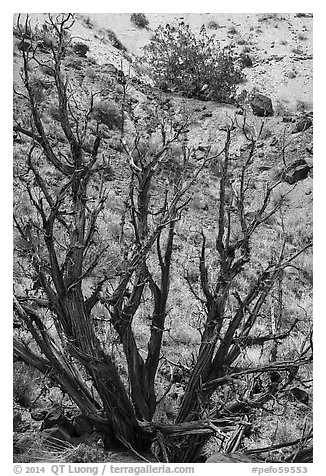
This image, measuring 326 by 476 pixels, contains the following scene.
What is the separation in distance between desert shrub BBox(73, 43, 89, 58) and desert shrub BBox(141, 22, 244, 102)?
3.06m

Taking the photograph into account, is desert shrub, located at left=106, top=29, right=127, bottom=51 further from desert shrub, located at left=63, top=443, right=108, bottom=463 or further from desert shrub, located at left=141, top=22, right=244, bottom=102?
desert shrub, located at left=63, top=443, right=108, bottom=463

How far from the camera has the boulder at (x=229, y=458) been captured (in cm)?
431

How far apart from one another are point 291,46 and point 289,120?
73.5 inches

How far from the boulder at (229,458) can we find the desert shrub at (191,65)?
8.30 metres

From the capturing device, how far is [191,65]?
14852 millimetres

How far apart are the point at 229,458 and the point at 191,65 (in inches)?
469

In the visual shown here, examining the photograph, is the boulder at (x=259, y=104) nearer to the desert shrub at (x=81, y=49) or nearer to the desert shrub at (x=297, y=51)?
the desert shrub at (x=297, y=51)

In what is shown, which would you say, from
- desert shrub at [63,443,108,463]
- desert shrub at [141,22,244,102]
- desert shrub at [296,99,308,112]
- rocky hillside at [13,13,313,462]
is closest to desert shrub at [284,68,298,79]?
rocky hillside at [13,13,313,462]

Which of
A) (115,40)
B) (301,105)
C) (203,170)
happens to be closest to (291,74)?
(301,105)

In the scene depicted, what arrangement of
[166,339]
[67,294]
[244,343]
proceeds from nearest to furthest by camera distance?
[67,294], [244,343], [166,339]

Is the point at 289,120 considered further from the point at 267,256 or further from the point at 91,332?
the point at 91,332

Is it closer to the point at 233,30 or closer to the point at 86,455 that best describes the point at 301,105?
the point at 233,30

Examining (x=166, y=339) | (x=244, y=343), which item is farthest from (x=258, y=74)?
(x=244, y=343)
